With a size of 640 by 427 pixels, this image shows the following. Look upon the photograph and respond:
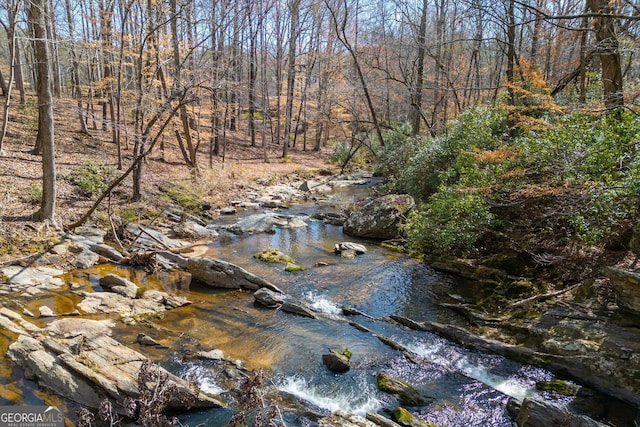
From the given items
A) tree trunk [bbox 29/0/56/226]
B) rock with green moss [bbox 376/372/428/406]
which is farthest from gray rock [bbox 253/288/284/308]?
tree trunk [bbox 29/0/56/226]

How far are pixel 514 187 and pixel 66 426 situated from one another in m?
8.85

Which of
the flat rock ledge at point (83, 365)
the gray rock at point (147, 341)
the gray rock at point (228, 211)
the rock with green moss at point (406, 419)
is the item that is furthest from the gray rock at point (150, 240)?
the rock with green moss at point (406, 419)

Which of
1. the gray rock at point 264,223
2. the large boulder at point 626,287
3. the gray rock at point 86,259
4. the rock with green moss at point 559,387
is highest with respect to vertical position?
the large boulder at point 626,287

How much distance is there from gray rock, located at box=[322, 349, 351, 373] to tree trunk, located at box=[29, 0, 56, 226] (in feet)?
25.4

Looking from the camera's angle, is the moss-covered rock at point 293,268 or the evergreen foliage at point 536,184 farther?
the moss-covered rock at point 293,268

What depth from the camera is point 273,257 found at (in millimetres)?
10352

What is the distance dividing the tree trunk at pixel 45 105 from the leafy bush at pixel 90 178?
2516 millimetres

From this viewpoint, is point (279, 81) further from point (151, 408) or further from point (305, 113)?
point (151, 408)

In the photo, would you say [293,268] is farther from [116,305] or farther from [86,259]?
[86,259]

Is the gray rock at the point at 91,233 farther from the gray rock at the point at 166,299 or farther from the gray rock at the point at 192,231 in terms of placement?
the gray rock at the point at 166,299

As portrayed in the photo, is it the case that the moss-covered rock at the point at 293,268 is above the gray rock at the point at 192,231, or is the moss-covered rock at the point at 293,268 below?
below

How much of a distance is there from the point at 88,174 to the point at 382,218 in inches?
379

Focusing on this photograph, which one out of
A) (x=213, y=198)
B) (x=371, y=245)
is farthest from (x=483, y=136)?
(x=213, y=198)

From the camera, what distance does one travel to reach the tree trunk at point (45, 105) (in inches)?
327
